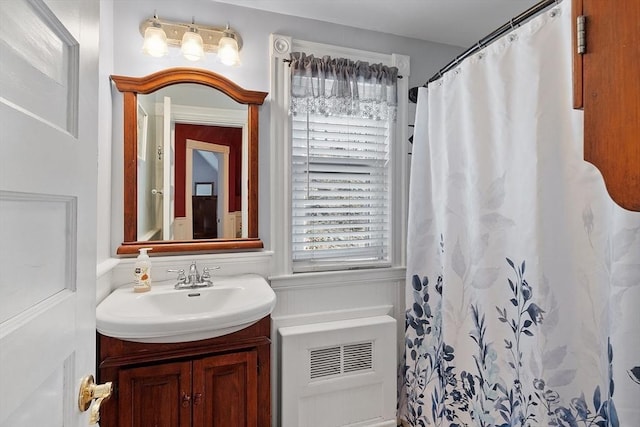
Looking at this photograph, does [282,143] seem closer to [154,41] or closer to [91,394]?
[154,41]

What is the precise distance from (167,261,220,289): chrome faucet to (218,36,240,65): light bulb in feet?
3.37

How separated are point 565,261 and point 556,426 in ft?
1.88

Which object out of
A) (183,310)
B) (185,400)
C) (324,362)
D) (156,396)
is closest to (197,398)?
(185,400)

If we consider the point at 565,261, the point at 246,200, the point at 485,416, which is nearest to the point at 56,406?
the point at 246,200

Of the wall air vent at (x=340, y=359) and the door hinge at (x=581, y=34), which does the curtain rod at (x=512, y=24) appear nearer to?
the door hinge at (x=581, y=34)

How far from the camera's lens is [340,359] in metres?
1.73

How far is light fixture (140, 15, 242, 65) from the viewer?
59.9 inches

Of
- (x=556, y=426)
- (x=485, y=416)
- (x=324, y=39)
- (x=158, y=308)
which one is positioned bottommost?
(x=485, y=416)

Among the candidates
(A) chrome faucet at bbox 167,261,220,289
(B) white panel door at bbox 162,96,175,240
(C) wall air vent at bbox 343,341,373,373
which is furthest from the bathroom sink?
(C) wall air vent at bbox 343,341,373,373

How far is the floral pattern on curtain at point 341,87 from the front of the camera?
69.6 inches

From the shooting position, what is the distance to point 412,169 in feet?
6.17

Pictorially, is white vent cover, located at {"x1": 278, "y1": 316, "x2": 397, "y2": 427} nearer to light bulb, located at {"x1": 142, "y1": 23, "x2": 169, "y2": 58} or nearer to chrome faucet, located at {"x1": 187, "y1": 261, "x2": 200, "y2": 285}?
chrome faucet, located at {"x1": 187, "y1": 261, "x2": 200, "y2": 285}

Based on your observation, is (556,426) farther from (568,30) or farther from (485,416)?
(568,30)

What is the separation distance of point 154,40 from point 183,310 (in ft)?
4.14
